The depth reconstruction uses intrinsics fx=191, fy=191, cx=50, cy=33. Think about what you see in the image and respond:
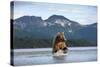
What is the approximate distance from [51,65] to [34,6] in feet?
1.81

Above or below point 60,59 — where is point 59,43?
above

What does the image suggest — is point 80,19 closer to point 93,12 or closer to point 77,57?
point 93,12

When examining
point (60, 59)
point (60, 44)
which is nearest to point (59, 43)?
point (60, 44)

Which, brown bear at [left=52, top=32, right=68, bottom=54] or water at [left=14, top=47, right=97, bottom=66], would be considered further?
brown bear at [left=52, top=32, right=68, bottom=54]

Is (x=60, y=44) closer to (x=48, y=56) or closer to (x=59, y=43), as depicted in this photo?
(x=59, y=43)

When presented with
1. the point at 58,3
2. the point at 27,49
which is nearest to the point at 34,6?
the point at 58,3

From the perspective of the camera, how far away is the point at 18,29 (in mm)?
1612

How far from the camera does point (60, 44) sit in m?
1.77

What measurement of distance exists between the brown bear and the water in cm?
5

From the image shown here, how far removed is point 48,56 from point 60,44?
16cm

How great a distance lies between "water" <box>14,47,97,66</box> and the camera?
1.62m

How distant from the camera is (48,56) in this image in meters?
1.72

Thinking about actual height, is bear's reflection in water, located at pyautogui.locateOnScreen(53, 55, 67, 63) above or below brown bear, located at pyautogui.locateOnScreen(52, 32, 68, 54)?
below

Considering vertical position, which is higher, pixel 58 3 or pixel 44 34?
pixel 58 3
